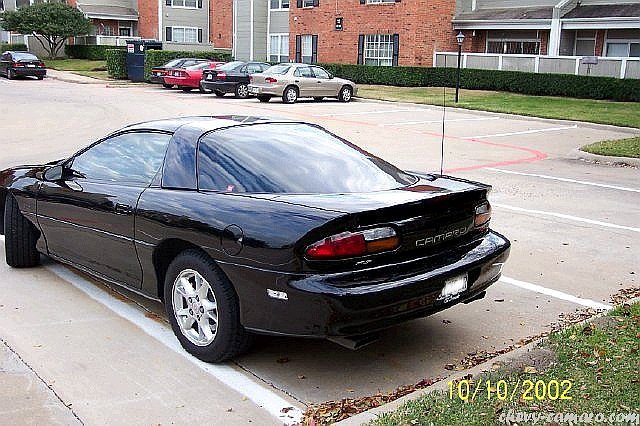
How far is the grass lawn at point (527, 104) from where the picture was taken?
72.6ft

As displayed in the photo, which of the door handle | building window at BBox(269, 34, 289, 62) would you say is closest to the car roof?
the door handle

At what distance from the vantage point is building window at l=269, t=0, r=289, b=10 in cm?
4488

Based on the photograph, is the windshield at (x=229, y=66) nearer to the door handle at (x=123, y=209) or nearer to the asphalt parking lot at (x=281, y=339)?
the asphalt parking lot at (x=281, y=339)

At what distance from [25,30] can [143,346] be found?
50.3m

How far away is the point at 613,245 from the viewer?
7.55m

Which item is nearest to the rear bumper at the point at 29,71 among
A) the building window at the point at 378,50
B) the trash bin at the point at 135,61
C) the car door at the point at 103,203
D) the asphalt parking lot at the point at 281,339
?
the trash bin at the point at 135,61

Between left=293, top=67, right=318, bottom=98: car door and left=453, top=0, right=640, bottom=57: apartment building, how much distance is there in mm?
10345

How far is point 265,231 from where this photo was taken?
4.21m

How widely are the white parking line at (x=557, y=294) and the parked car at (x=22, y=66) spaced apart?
122ft

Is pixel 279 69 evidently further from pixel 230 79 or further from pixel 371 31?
pixel 371 31

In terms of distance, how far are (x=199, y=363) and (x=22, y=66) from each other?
38001mm

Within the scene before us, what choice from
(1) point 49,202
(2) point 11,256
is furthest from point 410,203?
(2) point 11,256

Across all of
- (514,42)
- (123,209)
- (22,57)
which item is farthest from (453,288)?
(22,57)

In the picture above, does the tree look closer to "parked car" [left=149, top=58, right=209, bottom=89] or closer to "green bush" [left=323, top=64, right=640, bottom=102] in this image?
"parked car" [left=149, top=58, right=209, bottom=89]
